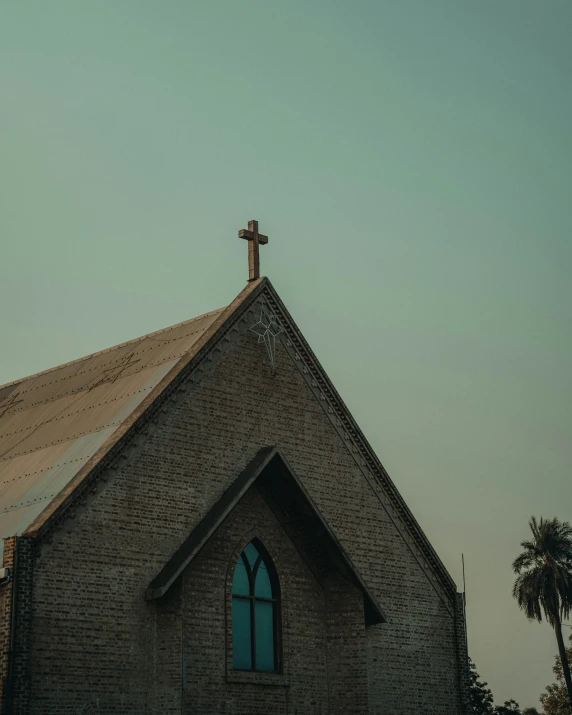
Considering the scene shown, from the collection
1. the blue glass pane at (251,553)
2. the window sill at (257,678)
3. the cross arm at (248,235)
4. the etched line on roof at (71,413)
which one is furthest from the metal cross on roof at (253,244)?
the window sill at (257,678)

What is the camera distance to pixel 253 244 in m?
31.9

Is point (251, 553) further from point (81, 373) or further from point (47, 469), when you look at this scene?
point (81, 373)

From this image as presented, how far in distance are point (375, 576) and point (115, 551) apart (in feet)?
25.2

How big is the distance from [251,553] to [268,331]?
541 cm

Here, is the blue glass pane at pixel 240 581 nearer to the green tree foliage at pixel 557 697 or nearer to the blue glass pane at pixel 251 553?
the blue glass pane at pixel 251 553

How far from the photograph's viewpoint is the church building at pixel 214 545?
2497 cm

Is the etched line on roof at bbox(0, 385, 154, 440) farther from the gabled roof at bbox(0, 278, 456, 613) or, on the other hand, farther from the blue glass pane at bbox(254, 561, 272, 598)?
the blue glass pane at bbox(254, 561, 272, 598)

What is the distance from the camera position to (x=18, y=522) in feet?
84.6

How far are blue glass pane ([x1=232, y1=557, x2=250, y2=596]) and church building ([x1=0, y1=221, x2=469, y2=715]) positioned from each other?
5 centimetres

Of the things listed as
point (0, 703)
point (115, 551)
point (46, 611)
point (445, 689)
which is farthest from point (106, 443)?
point (445, 689)

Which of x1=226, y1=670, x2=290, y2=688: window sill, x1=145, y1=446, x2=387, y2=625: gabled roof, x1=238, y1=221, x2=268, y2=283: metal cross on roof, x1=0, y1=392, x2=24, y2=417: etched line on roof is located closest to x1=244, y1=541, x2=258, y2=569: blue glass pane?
x1=145, y1=446, x2=387, y2=625: gabled roof

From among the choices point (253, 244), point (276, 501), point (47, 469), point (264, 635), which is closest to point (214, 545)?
point (276, 501)

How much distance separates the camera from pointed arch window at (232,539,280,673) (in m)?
28.1

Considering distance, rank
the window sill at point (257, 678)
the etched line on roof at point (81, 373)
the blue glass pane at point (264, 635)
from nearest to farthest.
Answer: the window sill at point (257, 678)
the blue glass pane at point (264, 635)
the etched line on roof at point (81, 373)
